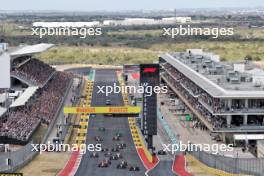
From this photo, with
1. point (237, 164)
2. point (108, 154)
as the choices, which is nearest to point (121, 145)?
point (108, 154)

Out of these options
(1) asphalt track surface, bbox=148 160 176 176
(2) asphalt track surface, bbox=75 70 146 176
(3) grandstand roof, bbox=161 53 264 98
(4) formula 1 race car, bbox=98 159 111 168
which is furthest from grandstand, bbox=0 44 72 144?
(3) grandstand roof, bbox=161 53 264 98

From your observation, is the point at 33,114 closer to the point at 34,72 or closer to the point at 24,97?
the point at 24,97

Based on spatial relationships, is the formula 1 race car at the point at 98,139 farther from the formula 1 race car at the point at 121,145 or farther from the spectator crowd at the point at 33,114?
the spectator crowd at the point at 33,114

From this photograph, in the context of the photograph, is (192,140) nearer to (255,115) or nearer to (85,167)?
(255,115)

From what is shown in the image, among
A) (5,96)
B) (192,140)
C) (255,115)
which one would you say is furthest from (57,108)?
(255,115)

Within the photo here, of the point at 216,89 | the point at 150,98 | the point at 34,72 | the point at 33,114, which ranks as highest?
the point at 150,98

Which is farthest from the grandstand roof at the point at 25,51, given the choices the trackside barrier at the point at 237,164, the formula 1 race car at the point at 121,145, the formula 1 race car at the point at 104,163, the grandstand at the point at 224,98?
the trackside barrier at the point at 237,164

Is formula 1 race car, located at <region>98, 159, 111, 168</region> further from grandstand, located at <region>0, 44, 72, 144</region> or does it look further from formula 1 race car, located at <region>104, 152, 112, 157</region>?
grandstand, located at <region>0, 44, 72, 144</region>
